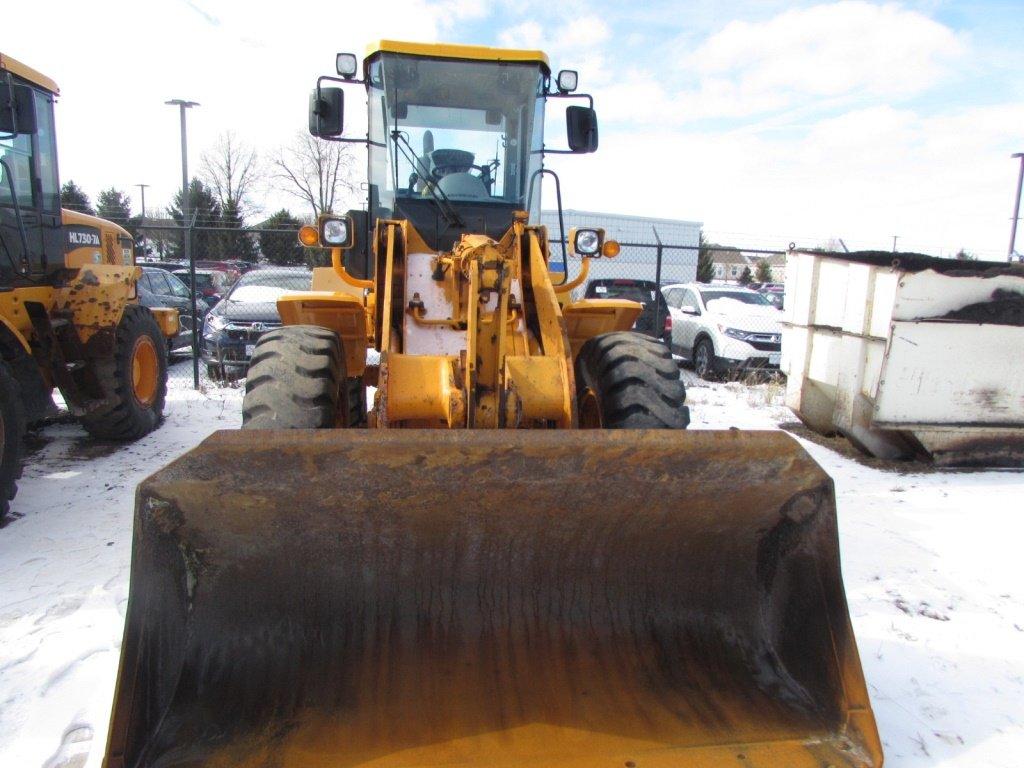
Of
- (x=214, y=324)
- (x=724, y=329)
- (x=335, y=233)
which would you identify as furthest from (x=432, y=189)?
(x=724, y=329)

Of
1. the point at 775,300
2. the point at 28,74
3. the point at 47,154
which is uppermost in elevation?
the point at 28,74

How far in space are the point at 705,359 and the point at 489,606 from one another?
10.0 metres

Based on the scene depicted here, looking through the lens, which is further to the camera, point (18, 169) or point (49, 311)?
point (49, 311)

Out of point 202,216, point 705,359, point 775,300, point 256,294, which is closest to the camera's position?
point 256,294

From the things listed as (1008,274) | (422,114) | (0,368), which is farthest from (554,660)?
(1008,274)

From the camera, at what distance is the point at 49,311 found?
231 inches

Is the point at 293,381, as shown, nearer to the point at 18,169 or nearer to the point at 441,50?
the point at 441,50

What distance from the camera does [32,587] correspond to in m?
3.78

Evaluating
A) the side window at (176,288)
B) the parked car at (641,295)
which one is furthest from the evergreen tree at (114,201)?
the parked car at (641,295)

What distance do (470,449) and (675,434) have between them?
687 millimetres

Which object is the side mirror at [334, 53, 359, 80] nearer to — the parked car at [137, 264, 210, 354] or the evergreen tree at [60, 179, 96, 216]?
the parked car at [137, 264, 210, 354]

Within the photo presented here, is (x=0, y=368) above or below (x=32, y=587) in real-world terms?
above

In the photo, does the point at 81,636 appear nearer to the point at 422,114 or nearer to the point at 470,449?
the point at 470,449

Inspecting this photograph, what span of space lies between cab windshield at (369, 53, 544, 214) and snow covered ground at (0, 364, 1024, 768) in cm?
287
